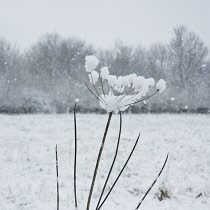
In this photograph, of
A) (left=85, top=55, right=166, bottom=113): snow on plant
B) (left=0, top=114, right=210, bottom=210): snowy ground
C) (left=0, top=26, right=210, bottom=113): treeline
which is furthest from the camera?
(left=0, top=26, right=210, bottom=113): treeline

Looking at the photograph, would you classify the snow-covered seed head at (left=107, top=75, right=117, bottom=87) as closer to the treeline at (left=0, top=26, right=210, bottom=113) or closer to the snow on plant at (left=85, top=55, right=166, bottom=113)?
the snow on plant at (left=85, top=55, right=166, bottom=113)

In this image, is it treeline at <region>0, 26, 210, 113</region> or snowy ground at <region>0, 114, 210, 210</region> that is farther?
treeline at <region>0, 26, 210, 113</region>

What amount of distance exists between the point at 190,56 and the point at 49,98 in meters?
16.2

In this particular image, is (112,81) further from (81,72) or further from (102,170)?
(81,72)

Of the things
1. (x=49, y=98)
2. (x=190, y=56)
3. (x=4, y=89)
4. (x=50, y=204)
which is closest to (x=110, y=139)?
(x=50, y=204)

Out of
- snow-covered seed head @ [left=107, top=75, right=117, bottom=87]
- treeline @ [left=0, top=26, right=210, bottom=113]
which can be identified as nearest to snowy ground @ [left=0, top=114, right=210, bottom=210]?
snow-covered seed head @ [left=107, top=75, right=117, bottom=87]

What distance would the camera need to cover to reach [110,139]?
8852 mm

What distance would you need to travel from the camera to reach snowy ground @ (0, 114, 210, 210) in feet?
13.1

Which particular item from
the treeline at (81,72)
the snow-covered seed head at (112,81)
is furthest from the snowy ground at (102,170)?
the treeline at (81,72)

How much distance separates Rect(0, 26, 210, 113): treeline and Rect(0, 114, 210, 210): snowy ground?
8837mm

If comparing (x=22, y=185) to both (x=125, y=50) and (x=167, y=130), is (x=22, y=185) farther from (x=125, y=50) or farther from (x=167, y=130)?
(x=125, y=50)

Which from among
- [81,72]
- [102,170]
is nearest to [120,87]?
[102,170]

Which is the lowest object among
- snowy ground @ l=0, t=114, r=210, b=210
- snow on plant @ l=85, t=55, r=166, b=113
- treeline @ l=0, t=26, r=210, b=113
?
snowy ground @ l=0, t=114, r=210, b=210

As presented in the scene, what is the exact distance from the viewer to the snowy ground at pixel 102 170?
13.1 ft
